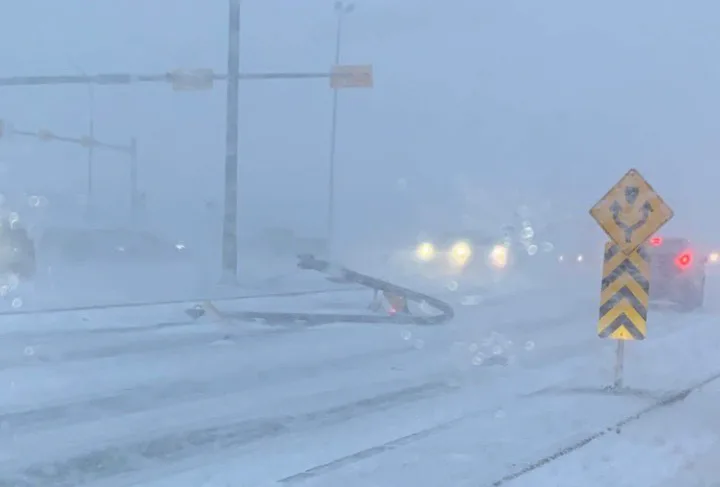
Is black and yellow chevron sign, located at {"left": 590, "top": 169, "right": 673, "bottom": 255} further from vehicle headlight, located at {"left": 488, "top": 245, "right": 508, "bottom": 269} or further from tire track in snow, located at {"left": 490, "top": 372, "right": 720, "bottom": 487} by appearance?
vehicle headlight, located at {"left": 488, "top": 245, "right": 508, "bottom": 269}

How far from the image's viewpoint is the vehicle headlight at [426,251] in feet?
154

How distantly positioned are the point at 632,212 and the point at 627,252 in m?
0.49

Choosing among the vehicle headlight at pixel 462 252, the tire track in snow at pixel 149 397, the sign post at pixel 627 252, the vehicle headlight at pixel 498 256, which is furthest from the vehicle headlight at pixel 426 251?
the sign post at pixel 627 252

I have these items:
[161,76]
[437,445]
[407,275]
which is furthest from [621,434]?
[407,275]

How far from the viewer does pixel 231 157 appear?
33.2 meters

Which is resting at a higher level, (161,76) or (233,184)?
(161,76)

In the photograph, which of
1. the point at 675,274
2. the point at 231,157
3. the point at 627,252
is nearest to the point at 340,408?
the point at 627,252

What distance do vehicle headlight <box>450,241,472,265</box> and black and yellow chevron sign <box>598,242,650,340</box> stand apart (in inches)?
1304

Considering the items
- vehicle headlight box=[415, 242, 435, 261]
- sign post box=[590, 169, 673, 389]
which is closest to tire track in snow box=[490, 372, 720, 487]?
sign post box=[590, 169, 673, 389]

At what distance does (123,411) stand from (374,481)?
4.07 metres

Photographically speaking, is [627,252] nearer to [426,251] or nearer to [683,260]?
[683,260]

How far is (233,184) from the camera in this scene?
108 ft

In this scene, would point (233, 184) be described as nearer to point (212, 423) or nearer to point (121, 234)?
point (212, 423)

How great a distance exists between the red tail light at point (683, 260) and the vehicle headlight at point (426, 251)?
1990 cm
